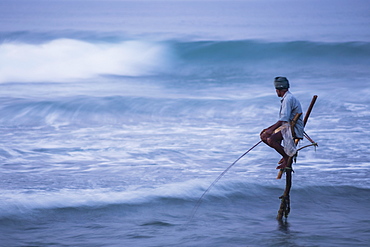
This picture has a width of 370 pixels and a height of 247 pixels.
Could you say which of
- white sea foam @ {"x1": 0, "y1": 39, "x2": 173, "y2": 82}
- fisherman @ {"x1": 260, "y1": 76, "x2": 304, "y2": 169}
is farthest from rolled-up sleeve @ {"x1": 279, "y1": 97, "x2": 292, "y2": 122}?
white sea foam @ {"x1": 0, "y1": 39, "x2": 173, "y2": 82}

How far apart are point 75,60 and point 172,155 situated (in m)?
17.6

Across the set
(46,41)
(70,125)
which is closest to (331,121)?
(70,125)

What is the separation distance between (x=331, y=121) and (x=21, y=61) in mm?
16378

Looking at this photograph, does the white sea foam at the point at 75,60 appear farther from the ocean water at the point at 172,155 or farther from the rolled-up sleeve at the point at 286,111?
the rolled-up sleeve at the point at 286,111

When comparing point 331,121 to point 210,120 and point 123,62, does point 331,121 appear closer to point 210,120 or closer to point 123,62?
point 210,120

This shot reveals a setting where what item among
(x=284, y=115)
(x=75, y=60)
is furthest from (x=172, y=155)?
(x=75, y=60)

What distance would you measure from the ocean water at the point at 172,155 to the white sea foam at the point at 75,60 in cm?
15

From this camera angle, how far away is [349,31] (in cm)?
3497

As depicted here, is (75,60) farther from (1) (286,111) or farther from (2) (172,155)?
(1) (286,111)

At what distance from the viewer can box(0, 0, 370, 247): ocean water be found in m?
6.02

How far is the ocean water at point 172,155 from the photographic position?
602cm

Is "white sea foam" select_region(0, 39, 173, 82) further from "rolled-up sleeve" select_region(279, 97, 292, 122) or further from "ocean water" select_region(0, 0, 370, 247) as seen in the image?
"rolled-up sleeve" select_region(279, 97, 292, 122)

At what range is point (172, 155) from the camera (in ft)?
31.4

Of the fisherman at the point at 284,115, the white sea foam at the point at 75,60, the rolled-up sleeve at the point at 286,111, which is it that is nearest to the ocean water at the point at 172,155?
the white sea foam at the point at 75,60
